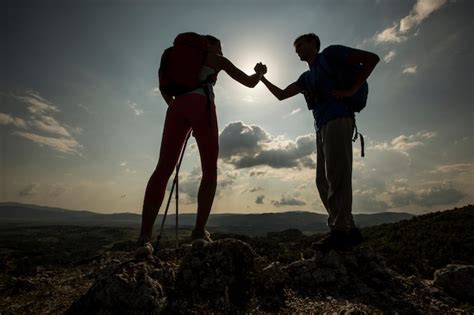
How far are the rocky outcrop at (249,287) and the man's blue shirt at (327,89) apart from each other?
2.34 meters

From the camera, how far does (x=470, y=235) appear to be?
25.0 metres

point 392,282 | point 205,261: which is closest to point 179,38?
point 205,261

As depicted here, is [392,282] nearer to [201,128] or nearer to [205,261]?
[205,261]

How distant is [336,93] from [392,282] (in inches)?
124

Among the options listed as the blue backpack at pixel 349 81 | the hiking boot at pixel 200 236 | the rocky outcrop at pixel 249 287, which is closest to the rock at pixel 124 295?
the rocky outcrop at pixel 249 287

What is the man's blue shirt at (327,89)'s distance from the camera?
4859 mm

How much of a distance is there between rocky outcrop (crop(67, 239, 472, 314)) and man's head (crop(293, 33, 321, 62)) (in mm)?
3652

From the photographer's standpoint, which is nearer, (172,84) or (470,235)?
(172,84)

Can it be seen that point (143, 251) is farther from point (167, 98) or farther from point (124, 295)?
point (167, 98)

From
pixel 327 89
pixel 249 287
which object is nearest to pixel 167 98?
pixel 327 89

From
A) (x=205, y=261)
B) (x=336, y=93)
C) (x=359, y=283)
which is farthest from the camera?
(x=336, y=93)

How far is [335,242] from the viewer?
188 inches

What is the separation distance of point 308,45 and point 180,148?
3.17 m

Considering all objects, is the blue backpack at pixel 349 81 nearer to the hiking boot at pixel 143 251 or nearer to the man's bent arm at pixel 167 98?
the man's bent arm at pixel 167 98
